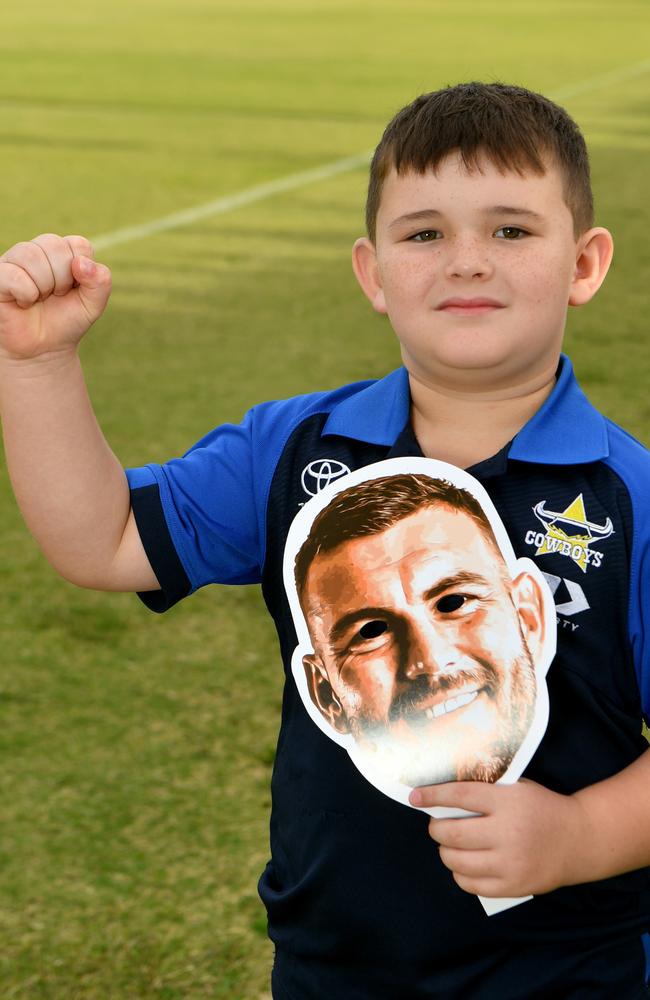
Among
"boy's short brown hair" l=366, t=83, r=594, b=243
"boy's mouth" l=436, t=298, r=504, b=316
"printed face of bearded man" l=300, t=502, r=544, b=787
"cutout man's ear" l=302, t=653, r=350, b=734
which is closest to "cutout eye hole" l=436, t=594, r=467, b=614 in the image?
"printed face of bearded man" l=300, t=502, r=544, b=787

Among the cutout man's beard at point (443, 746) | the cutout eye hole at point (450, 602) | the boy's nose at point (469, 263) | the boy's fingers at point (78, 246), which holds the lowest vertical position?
the cutout man's beard at point (443, 746)

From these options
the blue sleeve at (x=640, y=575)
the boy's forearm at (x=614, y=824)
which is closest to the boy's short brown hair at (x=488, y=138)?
the blue sleeve at (x=640, y=575)

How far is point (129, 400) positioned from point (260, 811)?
1956 millimetres

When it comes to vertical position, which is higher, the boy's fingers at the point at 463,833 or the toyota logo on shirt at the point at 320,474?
the toyota logo on shirt at the point at 320,474

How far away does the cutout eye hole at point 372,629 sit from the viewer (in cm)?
128

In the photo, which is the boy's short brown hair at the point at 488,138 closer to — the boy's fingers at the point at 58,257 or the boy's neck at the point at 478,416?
the boy's neck at the point at 478,416

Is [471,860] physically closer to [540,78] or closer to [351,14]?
[540,78]

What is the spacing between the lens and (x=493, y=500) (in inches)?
50.9

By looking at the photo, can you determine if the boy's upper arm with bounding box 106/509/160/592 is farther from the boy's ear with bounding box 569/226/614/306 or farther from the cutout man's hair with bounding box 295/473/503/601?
the boy's ear with bounding box 569/226/614/306

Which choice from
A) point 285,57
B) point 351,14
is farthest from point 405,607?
point 351,14

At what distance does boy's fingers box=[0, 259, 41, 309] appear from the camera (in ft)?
4.06

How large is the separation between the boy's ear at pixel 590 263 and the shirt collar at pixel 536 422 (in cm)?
7

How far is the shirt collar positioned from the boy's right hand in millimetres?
253

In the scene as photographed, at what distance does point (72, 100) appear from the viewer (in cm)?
945
